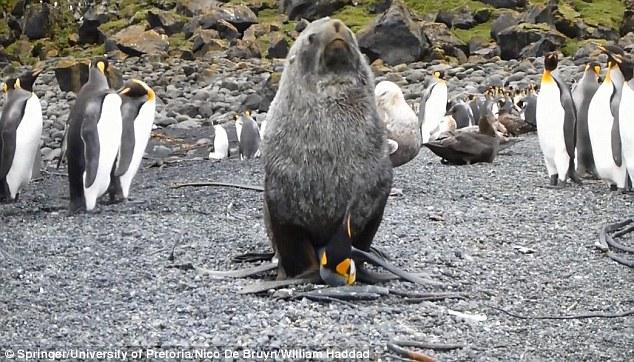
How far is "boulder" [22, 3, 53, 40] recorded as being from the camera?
158ft

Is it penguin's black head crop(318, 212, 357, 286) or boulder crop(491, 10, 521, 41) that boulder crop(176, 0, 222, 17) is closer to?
boulder crop(491, 10, 521, 41)

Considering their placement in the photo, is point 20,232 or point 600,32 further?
point 600,32

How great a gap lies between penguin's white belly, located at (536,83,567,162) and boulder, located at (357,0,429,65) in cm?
2341

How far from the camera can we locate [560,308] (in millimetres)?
5062

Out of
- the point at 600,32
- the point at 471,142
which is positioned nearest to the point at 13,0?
the point at 600,32

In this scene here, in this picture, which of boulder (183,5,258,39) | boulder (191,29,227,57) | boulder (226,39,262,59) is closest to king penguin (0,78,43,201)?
boulder (226,39,262,59)

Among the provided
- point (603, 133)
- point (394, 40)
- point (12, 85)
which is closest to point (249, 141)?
point (12, 85)

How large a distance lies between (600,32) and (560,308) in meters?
35.1

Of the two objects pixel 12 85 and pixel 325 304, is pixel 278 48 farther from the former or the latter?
pixel 325 304

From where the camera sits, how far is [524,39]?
113 ft

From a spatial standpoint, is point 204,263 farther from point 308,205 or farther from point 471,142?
point 471,142

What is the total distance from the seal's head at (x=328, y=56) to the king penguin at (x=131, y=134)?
5.01 metres

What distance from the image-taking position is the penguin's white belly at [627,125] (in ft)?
30.4

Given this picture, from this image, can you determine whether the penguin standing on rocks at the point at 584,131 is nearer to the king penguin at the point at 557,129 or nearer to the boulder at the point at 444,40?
the king penguin at the point at 557,129
